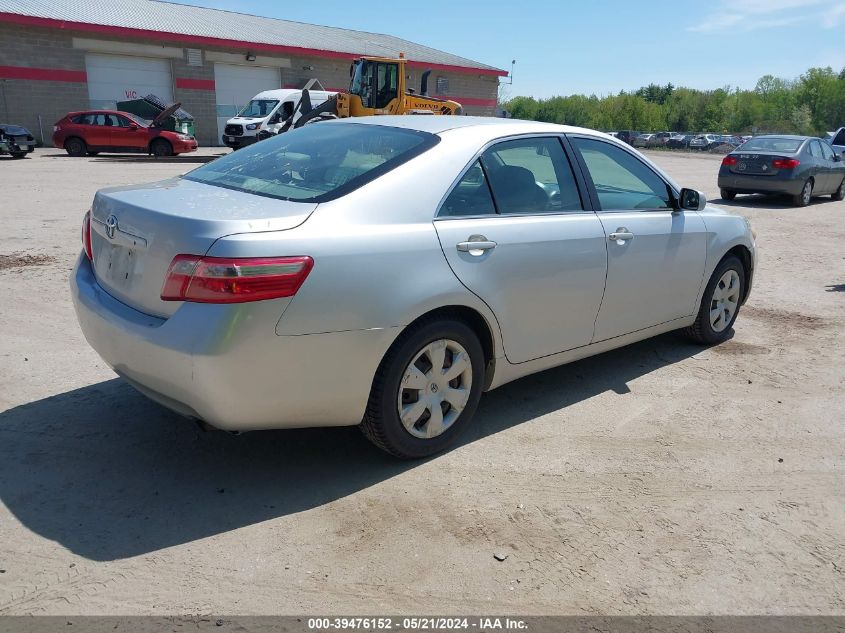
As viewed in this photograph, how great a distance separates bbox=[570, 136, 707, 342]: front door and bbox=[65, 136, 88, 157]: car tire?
24929mm

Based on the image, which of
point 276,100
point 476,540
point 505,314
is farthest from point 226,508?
point 276,100

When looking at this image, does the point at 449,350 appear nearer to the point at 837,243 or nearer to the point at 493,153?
the point at 493,153

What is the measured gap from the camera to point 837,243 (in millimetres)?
11383

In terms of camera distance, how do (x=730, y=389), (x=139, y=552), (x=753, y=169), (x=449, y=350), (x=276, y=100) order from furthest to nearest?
(x=276, y=100) → (x=753, y=169) → (x=730, y=389) → (x=449, y=350) → (x=139, y=552)

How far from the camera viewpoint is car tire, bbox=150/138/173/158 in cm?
2586

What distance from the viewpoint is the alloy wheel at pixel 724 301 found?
5.62m

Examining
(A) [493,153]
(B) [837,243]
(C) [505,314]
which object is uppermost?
(A) [493,153]

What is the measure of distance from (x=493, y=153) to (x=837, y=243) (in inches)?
376

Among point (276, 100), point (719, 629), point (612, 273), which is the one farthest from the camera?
point (276, 100)

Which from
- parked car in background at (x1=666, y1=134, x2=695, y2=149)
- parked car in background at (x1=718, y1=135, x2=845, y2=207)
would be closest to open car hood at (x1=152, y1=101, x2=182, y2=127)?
parked car in background at (x1=718, y1=135, x2=845, y2=207)

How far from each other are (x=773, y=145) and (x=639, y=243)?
1377 centimetres

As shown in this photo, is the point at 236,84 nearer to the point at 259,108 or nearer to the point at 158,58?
the point at 158,58

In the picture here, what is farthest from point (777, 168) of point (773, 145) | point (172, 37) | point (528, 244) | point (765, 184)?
point (172, 37)

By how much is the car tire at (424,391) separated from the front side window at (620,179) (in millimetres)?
1483
